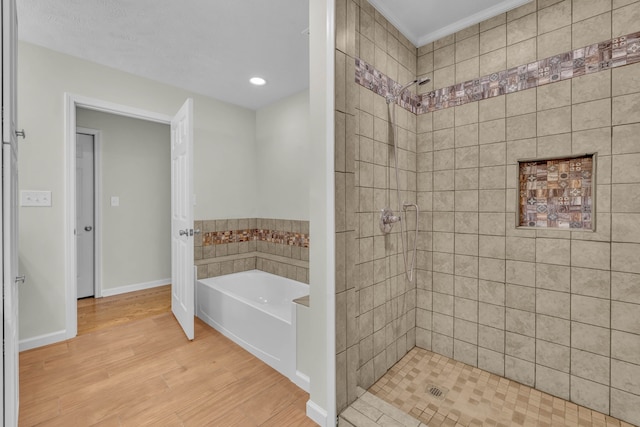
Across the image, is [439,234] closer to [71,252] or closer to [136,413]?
[136,413]

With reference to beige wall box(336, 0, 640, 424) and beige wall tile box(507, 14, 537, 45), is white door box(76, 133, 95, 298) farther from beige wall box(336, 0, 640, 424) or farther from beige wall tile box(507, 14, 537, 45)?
beige wall tile box(507, 14, 537, 45)

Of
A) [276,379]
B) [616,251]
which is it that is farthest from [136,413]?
[616,251]

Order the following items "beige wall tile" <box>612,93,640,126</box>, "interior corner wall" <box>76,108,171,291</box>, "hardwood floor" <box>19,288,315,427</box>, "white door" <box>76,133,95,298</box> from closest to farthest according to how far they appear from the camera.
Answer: "beige wall tile" <box>612,93,640,126</box> < "hardwood floor" <box>19,288,315,427</box> < "white door" <box>76,133,95,298</box> < "interior corner wall" <box>76,108,171,291</box>

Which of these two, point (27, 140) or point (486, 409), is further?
point (27, 140)

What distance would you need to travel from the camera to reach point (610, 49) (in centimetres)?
144

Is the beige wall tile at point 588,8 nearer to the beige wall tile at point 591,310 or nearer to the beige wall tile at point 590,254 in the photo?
the beige wall tile at point 590,254

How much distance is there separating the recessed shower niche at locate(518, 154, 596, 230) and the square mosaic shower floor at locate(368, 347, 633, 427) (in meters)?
0.96

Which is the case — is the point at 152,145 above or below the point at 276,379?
above

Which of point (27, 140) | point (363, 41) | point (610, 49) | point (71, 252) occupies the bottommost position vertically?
point (71, 252)

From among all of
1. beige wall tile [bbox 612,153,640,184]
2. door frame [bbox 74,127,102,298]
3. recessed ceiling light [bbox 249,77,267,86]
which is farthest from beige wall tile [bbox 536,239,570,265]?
door frame [bbox 74,127,102,298]

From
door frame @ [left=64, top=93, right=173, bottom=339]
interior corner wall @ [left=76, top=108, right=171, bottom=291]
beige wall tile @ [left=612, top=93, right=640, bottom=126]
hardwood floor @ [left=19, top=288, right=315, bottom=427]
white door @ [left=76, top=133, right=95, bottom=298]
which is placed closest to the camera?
beige wall tile @ [left=612, top=93, right=640, bottom=126]

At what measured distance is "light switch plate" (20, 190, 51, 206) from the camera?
219 cm

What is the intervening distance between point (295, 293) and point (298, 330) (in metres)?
1.10

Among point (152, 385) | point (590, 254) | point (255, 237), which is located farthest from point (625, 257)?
point (255, 237)
